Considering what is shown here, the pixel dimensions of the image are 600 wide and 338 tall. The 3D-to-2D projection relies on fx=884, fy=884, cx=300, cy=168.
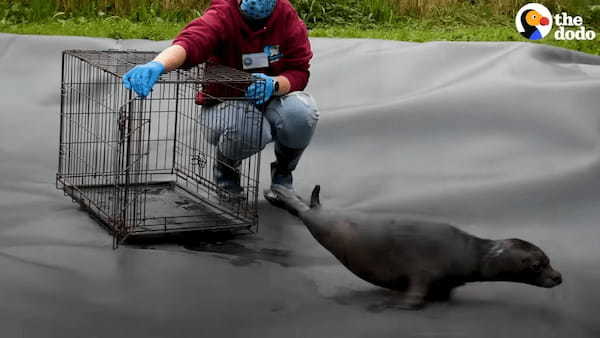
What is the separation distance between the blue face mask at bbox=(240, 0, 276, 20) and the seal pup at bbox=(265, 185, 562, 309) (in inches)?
41.0

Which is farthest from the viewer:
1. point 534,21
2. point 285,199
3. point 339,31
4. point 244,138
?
Result: point 534,21

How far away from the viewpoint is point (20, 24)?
7.64 m

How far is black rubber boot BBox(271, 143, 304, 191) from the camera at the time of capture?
11.8ft

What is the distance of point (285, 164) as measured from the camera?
3602 millimetres

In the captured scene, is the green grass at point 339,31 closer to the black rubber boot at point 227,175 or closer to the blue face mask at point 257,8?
the black rubber boot at point 227,175

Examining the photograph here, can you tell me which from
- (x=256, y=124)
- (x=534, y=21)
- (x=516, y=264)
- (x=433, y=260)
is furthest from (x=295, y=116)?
(x=534, y=21)

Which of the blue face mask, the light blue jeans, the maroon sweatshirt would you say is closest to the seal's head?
the light blue jeans

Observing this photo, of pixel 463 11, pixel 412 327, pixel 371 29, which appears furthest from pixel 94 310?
pixel 463 11

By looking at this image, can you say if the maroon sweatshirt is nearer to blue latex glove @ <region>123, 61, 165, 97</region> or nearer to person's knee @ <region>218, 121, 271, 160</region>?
person's knee @ <region>218, 121, 271, 160</region>

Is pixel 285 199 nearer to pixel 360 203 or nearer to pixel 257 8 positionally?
pixel 360 203

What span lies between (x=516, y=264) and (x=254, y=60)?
1.35 m

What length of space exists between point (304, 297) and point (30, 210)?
123 centimetres

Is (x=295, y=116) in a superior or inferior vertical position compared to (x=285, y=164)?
superior

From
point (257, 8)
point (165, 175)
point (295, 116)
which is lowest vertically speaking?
point (165, 175)
